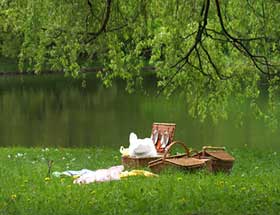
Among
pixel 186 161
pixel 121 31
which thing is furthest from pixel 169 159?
pixel 121 31

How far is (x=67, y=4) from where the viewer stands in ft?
21.8

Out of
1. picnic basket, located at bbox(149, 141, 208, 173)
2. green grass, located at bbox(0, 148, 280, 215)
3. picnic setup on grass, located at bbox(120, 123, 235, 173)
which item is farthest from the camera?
picnic setup on grass, located at bbox(120, 123, 235, 173)

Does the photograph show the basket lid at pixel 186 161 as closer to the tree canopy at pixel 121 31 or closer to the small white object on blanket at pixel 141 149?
the small white object on blanket at pixel 141 149

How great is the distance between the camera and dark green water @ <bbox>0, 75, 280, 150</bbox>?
18016 millimetres

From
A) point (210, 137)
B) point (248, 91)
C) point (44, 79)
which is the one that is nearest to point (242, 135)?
point (210, 137)

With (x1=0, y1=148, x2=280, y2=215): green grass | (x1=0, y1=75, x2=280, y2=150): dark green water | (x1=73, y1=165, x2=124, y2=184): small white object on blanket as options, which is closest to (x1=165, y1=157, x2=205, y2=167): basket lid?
(x1=0, y1=148, x2=280, y2=215): green grass

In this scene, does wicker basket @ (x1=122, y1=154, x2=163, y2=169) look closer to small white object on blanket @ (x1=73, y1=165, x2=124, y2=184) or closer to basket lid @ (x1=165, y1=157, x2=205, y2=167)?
basket lid @ (x1=165, y1=157, x2=205, y2=167)

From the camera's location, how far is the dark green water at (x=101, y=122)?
18.0m

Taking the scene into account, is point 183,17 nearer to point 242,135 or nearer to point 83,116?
point 242,135

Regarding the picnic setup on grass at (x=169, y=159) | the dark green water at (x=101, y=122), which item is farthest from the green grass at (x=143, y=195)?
the dark green water at (x=101, y=122)

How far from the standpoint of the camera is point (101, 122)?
74.6 ft

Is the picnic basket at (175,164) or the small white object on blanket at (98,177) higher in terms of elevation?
the picnic basket at (175,164)

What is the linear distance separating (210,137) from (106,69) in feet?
31.8

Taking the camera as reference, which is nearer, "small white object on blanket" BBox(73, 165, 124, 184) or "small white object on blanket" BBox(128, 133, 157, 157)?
"small white object on blanket" BBox(73, 165, 124, 184)
